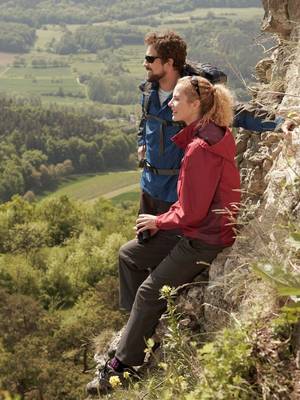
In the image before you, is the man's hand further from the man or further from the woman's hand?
the woman's hand

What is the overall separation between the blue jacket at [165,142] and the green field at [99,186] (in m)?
68.9

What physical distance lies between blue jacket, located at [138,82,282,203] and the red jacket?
1.29 feet

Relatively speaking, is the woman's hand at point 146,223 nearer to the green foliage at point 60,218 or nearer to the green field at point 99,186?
Answer: the green foliage at point 60,218

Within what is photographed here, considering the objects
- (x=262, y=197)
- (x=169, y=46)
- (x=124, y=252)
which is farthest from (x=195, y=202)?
(x=169, y=46)

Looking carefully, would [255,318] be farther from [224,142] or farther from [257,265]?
[224,142]

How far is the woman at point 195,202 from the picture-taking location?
4719mm

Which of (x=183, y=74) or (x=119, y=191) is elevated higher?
(x=183, y=74)

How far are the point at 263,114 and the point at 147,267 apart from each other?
1.78 m

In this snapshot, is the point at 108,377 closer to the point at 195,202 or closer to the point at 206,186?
the point at 195,202

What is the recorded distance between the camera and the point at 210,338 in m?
5.12

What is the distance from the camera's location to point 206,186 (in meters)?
4.73

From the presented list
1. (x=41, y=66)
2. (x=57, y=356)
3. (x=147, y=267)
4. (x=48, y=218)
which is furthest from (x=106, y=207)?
(x=41, y=66)

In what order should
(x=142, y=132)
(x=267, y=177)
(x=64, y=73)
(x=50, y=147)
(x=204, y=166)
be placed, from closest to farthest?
1. (x=204, y=166)
2. (x=267, y=177)
3. (x=142, y=132)
4. (x=50, y=147)
5. (x=64, y=73)

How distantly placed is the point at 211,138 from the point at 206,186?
0.38m
